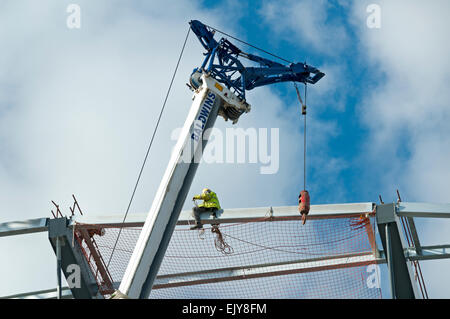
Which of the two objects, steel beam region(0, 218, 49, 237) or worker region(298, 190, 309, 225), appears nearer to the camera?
worker region(298, 190, 309, 225)

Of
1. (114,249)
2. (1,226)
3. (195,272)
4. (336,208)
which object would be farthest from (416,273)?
(1,226)

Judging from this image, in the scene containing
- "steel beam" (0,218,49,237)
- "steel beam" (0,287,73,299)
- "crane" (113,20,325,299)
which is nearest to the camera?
"crane" (113,20,325,299)

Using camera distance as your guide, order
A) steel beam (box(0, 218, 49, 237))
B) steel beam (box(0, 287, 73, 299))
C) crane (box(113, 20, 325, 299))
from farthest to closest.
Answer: steel beam (box(0, 287, 73, 299)) < steel beam (box(0, 218, 49, 237)) < crane (box(113, 20, 325, 299))

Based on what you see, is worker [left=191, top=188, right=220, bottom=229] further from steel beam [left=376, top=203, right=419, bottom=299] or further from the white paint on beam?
steel beam [left=376, top=203, right=419, bottom=299]

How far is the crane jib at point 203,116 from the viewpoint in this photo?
2052 cm

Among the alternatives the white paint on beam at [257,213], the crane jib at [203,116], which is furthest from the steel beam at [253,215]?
the crane jib at [203,116]

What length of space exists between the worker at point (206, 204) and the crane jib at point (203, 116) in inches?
66.8

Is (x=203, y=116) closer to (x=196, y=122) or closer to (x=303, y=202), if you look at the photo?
(x=196, y=122)

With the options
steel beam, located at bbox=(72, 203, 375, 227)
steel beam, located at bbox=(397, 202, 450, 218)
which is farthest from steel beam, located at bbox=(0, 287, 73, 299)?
steel beam, located at bbox=(397, 202, 450, 218)

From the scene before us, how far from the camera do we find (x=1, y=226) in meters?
21.6

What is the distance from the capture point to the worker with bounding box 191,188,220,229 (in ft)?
68.9

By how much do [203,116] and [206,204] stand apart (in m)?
2.52

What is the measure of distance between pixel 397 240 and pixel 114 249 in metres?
8.16
